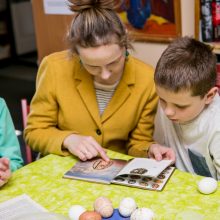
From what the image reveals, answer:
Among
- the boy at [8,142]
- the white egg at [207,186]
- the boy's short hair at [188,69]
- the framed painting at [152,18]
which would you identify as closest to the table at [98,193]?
the white egg at [207,186]

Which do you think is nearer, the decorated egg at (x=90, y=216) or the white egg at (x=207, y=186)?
the decorated egg at (x=90, y=216)

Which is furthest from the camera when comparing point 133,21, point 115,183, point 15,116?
point 15,116

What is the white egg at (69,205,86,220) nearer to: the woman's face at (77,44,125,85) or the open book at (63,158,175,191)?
the open book at (63,158,175,191)

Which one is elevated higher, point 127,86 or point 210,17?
point 210,17

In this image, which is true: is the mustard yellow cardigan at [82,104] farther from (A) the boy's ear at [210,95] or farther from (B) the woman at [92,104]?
→ (A) the boy's ear at [210,95]

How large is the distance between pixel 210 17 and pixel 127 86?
1.95 ft

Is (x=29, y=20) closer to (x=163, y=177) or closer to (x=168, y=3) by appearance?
(x=168, y=3)

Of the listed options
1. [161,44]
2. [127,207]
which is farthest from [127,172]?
[161,44]

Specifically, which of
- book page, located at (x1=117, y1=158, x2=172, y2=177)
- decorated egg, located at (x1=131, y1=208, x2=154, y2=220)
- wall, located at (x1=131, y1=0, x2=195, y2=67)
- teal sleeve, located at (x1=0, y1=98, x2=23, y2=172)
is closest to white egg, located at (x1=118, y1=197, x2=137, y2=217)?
decorated egg, located at (x1=131, y1=208, x2=154, y2=220)

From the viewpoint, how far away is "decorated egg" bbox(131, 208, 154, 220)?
0.93 metres

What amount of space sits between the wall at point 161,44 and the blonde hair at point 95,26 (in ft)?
1.23

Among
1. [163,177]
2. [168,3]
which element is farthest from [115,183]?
[168,3]

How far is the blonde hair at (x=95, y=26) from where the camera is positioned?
132cm

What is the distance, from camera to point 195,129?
1330mm
